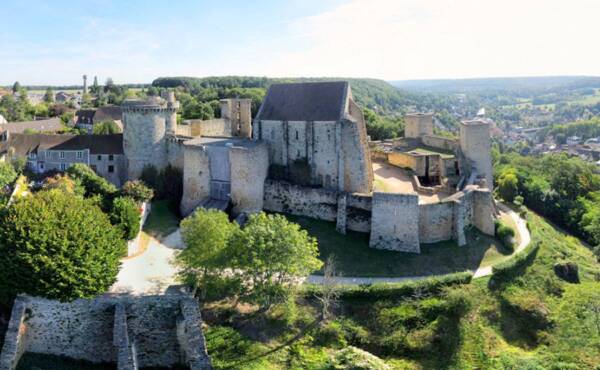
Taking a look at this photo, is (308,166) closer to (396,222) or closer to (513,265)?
(396,222)

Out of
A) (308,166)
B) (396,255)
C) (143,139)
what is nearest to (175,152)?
(143,139)

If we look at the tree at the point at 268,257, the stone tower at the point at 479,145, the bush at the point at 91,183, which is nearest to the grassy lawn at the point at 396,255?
the tree at the point at 268,257

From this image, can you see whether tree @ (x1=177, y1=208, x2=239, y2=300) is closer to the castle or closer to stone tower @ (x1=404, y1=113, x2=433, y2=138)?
the castle

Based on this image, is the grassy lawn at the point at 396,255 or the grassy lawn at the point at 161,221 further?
the grassy lawn at the point at 161,221

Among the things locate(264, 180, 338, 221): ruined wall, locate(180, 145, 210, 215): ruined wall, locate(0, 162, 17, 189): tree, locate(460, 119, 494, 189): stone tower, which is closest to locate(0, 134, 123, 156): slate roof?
locate(0, 162, 17, 189): tree

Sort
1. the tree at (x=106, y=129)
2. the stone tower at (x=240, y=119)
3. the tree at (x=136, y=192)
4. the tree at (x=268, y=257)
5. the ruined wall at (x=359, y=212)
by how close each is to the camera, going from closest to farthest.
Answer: the tree at (x=268, y=257)
the ruined wall at (x=359, y=212)
the tree at (x=136, y=192)
the stone tower at (x=240, y=119)
the tree at (x=106, y=129)

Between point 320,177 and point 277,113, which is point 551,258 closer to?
point 320,177

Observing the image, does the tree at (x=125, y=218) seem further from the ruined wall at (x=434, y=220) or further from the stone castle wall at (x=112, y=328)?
the ruined wall at (x=434, y=220)

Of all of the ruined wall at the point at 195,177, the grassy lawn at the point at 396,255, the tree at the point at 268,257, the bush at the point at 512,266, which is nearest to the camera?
the tree at the point at 268,257
